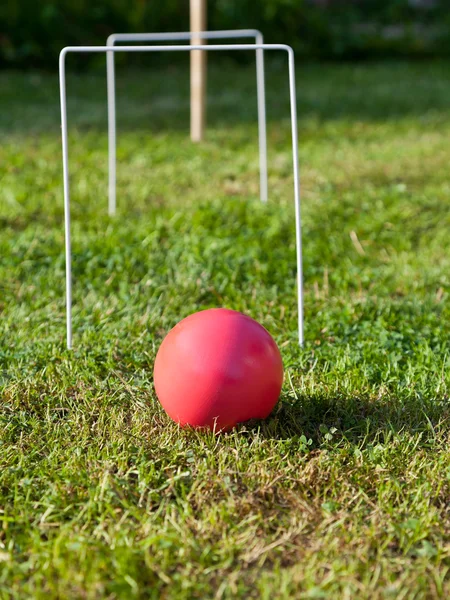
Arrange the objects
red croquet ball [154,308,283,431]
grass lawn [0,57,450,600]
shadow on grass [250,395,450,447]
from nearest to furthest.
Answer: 1. grass lawn [0,57,450,600]
2. red croquet ball [154,308,283,431]
3. shadow on grass [250,395,450,447]

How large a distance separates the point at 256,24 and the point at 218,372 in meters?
10.7

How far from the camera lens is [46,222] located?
204 inches

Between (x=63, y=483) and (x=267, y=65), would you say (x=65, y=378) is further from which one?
(x=267, y=65)

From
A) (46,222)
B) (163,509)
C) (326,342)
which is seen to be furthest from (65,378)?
(46,222)

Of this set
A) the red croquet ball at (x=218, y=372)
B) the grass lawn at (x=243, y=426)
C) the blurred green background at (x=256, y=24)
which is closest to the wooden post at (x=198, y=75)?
the grass lawn at (x=243, y=426)

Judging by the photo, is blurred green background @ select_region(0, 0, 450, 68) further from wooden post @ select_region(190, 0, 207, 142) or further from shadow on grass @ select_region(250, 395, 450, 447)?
shadow on grass @ select_region(250, 395, 450, 447)

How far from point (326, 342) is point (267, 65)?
361 inches

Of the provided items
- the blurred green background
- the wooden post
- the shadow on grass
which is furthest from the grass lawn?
the blurred green background

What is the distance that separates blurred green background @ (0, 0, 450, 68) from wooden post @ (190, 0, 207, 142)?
185 inches

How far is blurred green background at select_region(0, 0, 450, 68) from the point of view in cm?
1126

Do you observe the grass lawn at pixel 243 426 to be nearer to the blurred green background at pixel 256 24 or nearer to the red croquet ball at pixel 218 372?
the red croquet ball at pixel 218 372

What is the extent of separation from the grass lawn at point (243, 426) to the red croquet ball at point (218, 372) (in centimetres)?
11

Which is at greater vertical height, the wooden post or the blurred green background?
the blurred green background

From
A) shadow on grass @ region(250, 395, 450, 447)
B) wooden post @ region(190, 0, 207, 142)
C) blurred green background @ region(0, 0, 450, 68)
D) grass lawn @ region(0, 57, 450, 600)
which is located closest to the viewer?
grass lawn @ region(0, 57, 450, 600)
